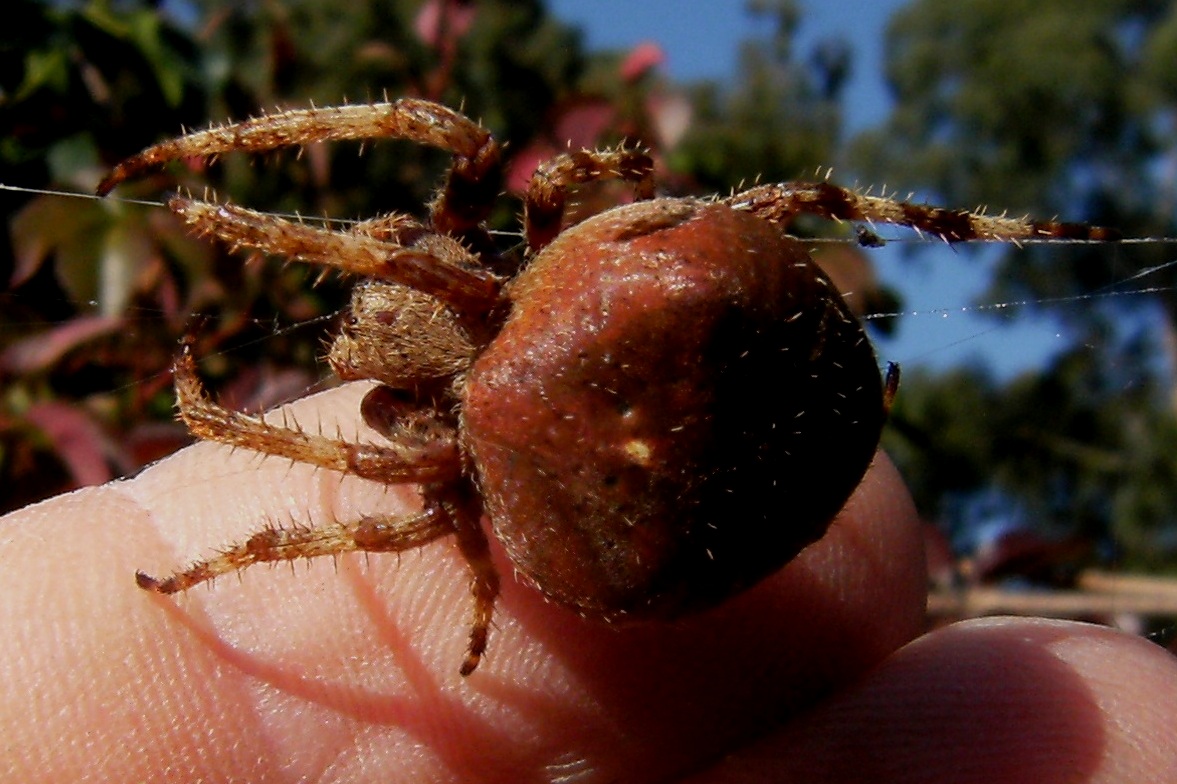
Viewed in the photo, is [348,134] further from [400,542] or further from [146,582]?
[146,582]

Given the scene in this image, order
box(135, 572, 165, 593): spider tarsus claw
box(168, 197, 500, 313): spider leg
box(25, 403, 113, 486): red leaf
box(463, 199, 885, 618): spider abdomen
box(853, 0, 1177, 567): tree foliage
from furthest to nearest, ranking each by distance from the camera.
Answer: box(853, 0, 1177, 567): tree foliage → box(25, 403, 113, 486): red leaf → box(135, 572, 165, 593): spider tarsus claw → box(168, 197, 500, 313): spider leg → box(463, 199, 885, 618): spider abdomen

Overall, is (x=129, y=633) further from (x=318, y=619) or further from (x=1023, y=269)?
(x=1023, y=269)

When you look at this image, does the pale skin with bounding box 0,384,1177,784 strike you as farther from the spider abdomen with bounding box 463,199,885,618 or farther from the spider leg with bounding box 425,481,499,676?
the spider abdomen with bounding box 463,199,885,618

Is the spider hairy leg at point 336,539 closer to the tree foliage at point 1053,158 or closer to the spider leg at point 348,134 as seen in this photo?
the spider leg at point 348,134

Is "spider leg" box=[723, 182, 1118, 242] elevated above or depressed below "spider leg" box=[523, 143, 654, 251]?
below

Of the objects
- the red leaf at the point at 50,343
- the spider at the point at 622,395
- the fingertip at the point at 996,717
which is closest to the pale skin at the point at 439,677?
the fingertip at the point at 996,717

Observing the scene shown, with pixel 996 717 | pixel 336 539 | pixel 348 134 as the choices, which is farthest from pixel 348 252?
pixel 996 717

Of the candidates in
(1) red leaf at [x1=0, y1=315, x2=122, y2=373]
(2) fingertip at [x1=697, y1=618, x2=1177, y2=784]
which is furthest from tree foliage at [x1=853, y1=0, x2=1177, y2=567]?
(1) red leaf at [x1=0, y1=315, x2=122, y2=373]
